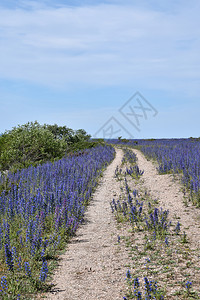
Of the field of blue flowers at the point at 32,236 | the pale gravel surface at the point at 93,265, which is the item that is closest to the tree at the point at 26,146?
the field of blue flowers at the point at 32,236

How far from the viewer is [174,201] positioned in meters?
8.10

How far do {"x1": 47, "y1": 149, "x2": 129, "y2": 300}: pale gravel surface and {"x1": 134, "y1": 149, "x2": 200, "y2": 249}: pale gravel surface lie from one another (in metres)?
1.28

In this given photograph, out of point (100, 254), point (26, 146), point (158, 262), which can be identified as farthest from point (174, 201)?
point (26, 146)

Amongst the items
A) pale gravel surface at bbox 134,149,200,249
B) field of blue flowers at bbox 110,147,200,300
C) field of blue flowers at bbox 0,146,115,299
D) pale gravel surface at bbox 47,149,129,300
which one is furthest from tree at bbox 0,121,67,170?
field of blue flowers at bbox 110,147,200,300

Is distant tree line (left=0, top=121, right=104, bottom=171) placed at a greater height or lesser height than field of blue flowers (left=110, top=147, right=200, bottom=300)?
greater

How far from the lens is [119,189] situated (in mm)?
10172

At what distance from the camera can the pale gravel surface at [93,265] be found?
3494 millimetres

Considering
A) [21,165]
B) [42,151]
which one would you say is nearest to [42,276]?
[21,165]

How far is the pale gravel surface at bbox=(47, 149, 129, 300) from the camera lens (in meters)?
3.49

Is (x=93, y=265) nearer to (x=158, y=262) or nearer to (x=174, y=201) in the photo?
(x=158, y=262)

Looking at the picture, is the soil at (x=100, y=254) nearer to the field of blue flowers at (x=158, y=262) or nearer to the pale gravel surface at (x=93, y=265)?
the pale gravel surface at (x=93, y=265)

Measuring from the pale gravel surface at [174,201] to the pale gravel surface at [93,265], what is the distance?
128 cm

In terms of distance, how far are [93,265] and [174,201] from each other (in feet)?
14.3

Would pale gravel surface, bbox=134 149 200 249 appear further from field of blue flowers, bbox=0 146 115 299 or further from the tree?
the tree
